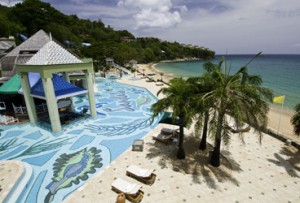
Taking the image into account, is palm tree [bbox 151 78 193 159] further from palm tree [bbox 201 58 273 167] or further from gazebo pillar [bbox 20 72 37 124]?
gazebo pillar [bbox 20 72 37 124]

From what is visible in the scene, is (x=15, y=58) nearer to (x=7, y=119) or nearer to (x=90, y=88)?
(x=7, y=119)

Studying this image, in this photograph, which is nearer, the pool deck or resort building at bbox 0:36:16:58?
the pool deck

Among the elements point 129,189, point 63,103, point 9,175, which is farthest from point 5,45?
point 129,189

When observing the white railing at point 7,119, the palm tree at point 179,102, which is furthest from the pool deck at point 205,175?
the white railing at point 7,119

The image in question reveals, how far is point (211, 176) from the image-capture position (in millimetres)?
→ 9609

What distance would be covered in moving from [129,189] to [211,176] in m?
4.69

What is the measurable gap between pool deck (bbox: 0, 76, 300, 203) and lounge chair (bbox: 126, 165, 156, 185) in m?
0.23

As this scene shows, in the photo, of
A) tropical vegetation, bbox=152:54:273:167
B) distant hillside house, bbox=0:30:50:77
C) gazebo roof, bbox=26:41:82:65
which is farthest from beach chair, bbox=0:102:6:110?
tropical vegetation, bbox=152:54:273:167

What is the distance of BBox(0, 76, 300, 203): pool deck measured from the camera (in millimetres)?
8289

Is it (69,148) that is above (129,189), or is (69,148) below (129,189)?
below

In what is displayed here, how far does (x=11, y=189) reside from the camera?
8.72m

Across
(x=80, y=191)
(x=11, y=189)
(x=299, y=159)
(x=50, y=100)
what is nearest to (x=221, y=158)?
(x=299, y=159)

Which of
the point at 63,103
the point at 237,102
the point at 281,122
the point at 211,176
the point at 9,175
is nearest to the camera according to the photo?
the point at 237,102

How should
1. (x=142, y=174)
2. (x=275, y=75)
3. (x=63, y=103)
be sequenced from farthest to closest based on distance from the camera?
1. (x=275, y=75)
2. (x=63, y=103)
3. (x=142, y=174)
